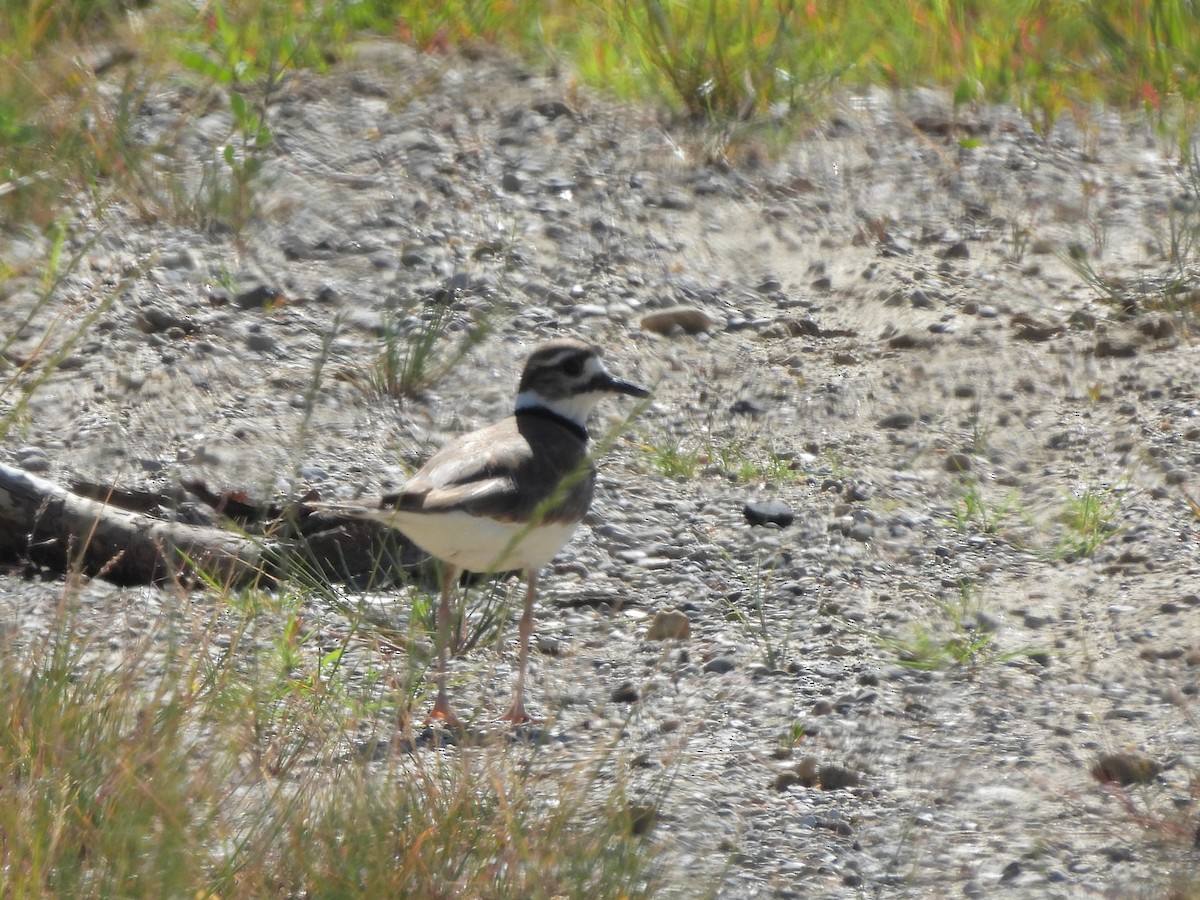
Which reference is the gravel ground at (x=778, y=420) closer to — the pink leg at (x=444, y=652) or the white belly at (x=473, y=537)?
the pink leg at (x=444, y=652)

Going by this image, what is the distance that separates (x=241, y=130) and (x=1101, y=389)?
14.2 feet

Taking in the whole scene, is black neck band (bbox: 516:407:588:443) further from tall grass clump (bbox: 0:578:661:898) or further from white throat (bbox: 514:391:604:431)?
tall grass clump (bbox: 0:578:661:898)

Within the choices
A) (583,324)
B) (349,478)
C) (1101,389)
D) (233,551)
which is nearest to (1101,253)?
(1101,389)

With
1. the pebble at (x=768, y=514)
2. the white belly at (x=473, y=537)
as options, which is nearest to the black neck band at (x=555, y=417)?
the white belly at (x=473, y=537)

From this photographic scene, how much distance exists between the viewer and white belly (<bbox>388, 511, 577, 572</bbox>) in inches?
181

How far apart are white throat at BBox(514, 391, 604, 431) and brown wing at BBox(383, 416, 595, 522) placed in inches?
7.2

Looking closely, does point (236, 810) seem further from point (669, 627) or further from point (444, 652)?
point (669, 627)

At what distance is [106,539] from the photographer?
17.0ft

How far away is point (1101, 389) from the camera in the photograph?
6.50 m

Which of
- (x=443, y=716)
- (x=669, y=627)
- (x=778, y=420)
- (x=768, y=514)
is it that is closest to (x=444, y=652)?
(x=443, y=716)

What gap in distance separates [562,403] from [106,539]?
1582mm

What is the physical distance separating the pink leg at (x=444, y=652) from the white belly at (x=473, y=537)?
0.44ft

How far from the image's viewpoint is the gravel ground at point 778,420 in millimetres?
4383

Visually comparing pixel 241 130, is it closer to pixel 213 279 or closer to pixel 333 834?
pixel 213 279
